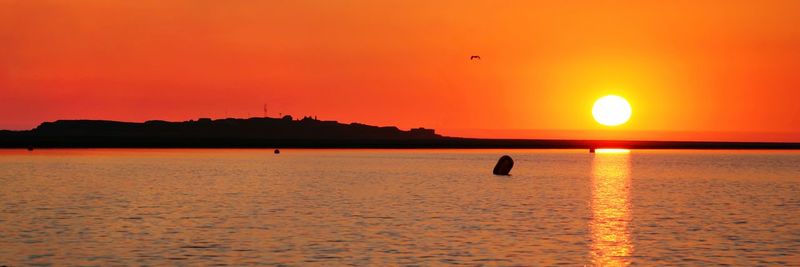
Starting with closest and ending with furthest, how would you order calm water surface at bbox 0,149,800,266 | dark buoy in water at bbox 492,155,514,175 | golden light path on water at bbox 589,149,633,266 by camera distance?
calm water surface at bbox 0,149,800,266, golden light path on water at bbox 589,149,633,266, dark buoy in water at bbox 492,155,514,175

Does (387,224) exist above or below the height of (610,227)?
above

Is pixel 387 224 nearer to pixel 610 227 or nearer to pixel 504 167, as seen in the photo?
pixel 610 227

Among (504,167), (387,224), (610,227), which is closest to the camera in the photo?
(387,224)

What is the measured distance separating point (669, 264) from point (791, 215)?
2426 cm

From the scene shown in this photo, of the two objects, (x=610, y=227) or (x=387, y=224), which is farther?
(x=610, y=227)

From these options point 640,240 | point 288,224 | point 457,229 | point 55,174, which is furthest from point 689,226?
point 55,174

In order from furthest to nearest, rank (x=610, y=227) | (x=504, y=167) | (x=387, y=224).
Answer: (x=504, y=167), (x=610, y=227), (x=387, y=224)

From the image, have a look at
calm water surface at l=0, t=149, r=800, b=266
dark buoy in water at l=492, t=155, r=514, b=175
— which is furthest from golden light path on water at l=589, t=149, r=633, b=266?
dark buoy in water at l=492, t=155, r=514, b=175

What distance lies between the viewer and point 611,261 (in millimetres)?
33719

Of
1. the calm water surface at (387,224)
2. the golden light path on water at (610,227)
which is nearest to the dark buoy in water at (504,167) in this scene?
the calm water surface at (387,224)

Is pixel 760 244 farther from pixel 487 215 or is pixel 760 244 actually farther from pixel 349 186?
pixel 349 186

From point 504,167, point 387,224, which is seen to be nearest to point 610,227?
point 387,224

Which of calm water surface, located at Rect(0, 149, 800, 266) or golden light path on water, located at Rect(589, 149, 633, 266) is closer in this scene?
calm water surface, located at Rect(0, 149, 800, 266)

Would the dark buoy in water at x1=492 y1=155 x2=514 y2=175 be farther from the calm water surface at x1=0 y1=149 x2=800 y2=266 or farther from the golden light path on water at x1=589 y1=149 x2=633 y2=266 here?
the golden light path on water at x1=589 y1=149 x2=633 y2=266
